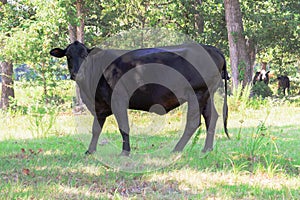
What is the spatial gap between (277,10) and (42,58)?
9.79 meters

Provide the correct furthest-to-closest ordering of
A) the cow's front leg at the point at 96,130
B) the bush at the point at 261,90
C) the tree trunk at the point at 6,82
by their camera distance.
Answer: the bush at the point at 261,90, the tree trunk at the point at 6,82, the cow's front leg at the point at 96,130

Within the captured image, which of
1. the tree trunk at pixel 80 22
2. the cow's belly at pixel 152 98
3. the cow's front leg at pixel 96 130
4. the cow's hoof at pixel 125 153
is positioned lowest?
the cow's hoof at pixel 125 153

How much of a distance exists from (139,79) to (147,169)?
1480mm

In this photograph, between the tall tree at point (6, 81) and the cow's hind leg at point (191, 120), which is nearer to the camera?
the cow's hind leg at point (191, 120)

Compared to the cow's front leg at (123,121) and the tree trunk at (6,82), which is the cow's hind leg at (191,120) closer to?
the cow's front leg at (123,121)

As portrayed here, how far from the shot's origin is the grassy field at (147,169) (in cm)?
409

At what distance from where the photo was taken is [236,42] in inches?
600

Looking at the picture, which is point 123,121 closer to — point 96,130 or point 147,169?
point 96,130

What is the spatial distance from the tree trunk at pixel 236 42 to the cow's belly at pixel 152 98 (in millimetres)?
9277

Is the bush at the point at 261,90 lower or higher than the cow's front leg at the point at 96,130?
lower

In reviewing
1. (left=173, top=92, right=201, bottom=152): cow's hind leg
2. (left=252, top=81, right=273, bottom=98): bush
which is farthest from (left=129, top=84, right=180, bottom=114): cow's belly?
(left=252, top=81, right=273, bottom=98): bush

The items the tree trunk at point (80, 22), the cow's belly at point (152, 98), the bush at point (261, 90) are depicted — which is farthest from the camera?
the bush at point (261, 90)

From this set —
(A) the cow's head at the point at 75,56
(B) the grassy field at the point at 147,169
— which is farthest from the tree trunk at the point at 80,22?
(A) the cow's head at the point at 75,56

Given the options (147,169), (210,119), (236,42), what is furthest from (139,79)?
(236,42)
